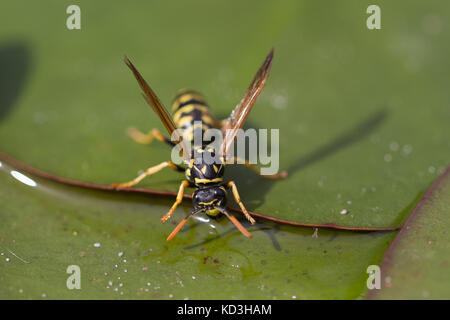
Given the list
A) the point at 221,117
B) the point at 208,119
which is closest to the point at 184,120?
the point at 208,119

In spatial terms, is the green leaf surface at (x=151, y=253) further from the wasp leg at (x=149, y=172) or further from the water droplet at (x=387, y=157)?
the water droplet at (x=387, y=157)

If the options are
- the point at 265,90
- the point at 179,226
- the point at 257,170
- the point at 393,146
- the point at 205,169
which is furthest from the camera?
the point at 265,90

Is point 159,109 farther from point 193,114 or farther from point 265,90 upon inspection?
point 265,90

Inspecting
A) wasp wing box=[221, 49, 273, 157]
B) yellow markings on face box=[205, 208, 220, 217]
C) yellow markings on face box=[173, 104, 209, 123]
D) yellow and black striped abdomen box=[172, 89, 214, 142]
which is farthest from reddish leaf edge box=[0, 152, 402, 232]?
yellow markings on face box=[173, 104, 209, 123]

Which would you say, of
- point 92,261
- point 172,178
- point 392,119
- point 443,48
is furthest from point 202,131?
point 443,48

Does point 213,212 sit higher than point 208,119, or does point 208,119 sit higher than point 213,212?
point 208,119

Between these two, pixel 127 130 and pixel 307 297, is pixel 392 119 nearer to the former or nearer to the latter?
pixel 307 297

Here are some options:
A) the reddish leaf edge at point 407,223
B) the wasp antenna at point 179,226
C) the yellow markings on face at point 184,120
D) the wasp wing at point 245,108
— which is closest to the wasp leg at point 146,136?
the yellow markings on face at point 184,120
